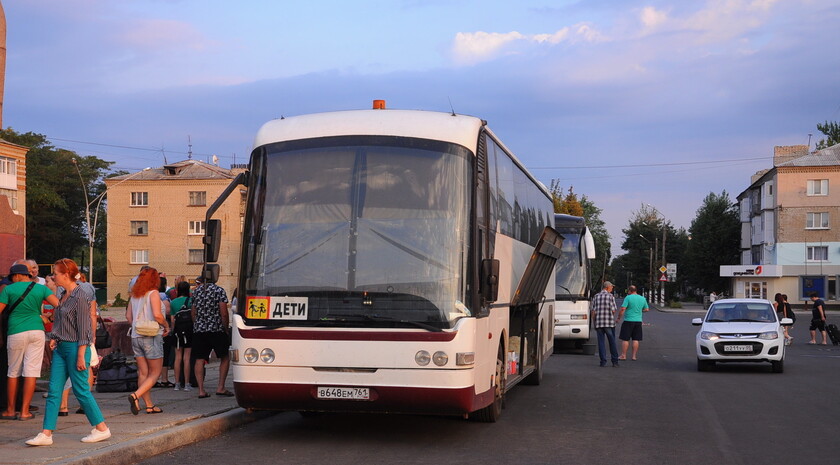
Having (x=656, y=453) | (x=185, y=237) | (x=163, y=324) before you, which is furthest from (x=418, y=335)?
(x=185, y=237)

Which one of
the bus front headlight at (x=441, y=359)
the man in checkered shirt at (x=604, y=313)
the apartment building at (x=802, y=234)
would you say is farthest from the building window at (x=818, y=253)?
the bus front headlight at (x=441, y=359)

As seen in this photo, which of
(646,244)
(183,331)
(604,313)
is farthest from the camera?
(646,244)

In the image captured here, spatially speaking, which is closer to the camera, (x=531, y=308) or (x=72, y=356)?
(x=72, y=356)

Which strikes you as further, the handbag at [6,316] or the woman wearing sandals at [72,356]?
the handbag at [6,316]

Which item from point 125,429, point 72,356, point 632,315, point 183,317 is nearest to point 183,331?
point 183,317

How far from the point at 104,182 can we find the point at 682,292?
7827 cm

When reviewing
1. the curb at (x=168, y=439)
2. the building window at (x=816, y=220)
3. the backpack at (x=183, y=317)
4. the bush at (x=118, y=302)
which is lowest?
the bush at (x=118, y=302)

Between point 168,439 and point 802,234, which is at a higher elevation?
point 802,234

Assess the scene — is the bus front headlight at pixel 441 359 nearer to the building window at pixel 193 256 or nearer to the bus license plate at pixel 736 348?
the bus license plate at pixel 736 348

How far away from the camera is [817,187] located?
8281 cm

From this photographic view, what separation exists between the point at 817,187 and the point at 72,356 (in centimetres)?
8260

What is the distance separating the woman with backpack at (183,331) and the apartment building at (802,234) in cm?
7451

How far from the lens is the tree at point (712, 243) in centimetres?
10044

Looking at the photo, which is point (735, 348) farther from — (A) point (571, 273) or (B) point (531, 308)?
(B) point (531, 308)
